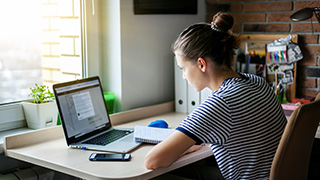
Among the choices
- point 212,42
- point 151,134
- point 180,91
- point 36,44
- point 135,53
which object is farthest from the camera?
point 180,91

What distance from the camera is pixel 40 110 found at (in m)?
→ 2.12

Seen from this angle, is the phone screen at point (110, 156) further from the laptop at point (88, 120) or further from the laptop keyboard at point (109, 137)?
the laptop keyboard at point (109, 137)

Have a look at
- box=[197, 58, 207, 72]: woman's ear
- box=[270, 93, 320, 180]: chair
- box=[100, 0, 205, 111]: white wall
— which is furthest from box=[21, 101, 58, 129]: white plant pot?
box=[270, 93, 320, 180]: chair

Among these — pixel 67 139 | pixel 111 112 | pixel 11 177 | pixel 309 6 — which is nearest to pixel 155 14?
pixel 111 112

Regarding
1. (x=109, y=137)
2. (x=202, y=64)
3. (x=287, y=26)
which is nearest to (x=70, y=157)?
(x=109, y=137)

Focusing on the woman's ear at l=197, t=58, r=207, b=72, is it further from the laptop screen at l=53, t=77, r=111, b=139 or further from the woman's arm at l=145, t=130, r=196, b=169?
the laptop screen at l=53, t=77, r=111, b=139

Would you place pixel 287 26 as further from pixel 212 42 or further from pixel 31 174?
pixel 31 174

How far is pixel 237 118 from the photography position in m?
1.52

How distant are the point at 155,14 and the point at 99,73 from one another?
517mm

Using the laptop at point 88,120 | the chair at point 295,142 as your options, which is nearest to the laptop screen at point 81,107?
the laptop at point 88,120

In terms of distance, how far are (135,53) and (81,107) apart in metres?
0.69

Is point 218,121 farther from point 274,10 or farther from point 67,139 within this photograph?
point 274,10

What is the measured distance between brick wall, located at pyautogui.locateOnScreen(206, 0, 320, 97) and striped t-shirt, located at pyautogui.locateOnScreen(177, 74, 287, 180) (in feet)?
3.58

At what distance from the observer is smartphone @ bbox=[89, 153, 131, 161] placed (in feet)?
5.51
